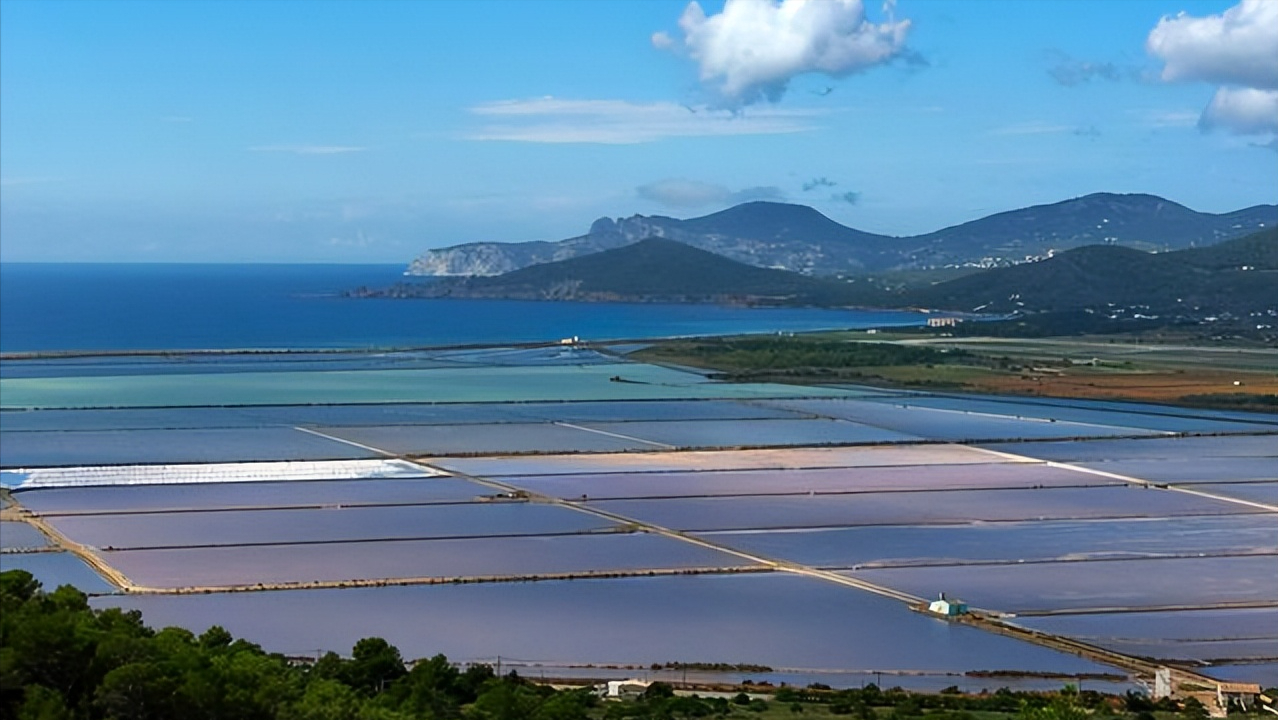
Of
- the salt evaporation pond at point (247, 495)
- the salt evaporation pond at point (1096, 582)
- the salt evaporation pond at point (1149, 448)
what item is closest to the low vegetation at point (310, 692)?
the salt evaporation pond at point (1096, 582)

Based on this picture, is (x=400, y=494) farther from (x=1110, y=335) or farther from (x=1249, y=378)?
(x=1110, y=335)

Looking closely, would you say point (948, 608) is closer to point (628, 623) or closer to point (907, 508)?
point (628, 623)

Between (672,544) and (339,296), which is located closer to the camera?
(672,544)

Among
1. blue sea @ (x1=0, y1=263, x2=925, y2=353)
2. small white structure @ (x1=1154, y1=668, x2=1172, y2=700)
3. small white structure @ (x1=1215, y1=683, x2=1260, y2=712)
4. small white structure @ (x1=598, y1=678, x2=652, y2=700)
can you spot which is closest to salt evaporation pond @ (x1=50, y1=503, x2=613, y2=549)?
small white structure @ (x1=598, y1=678, x2=652, y2=700)

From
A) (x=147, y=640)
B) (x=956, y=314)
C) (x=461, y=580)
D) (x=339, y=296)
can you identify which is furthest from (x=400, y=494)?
(x=339, y=296)

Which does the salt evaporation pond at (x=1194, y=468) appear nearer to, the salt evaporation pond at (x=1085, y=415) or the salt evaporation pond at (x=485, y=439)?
the salt evaporation pond at (x=1085, y=415)

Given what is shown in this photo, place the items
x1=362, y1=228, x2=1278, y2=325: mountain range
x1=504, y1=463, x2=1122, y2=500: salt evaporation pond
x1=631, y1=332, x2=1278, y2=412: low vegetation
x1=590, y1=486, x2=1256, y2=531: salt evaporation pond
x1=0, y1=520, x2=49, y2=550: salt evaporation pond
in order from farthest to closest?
x1=362, y1=228, x2=1278, y2=325: mountain range, x1=631, y1=332, x2=1278, y2=412: low vegetation, x1=504, y1=463, x2=1122, y2=500: salt evaporation pond, x1=590, y1=486, x2=1256, y2=531: salt evaporation pond, x1=0, y1=520, x2=49, y2=550: salt evaporation pond

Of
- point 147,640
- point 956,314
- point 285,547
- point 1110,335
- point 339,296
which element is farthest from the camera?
point 339,296

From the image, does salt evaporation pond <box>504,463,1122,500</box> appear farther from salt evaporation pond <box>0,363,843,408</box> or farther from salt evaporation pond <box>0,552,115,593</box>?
salt evaporation pond <box>0,363,843,408</box>
